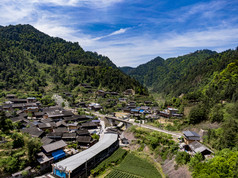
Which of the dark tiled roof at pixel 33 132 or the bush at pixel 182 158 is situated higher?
the dark tiled roof at pixel 33 132

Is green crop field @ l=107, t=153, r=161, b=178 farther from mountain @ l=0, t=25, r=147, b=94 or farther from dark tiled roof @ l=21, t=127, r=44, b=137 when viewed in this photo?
mountain @ l=0, t=25, r=147, b=94

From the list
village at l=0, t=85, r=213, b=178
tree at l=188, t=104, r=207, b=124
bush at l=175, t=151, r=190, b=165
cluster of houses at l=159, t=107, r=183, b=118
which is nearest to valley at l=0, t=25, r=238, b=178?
village at l=0, t=85, r=213, b=178

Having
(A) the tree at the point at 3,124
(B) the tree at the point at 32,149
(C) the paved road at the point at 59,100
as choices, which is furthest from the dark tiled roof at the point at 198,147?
(C) the paved road at the point at 59,100

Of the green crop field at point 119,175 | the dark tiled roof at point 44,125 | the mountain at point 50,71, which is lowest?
the green crop field at point 119,175

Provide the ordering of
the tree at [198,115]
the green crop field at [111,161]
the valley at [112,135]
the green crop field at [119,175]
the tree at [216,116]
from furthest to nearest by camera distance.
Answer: the tree at [198,115]
the tree at [216,116]
the green crop field at [111,161]
the green crop field at [119,175]
the valley at [112,135]

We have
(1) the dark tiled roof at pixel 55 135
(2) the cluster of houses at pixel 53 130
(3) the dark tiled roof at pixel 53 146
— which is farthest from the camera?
(1) the dark tiled roof at pixel 55 135

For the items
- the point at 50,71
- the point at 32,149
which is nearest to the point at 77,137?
the point at 32,149

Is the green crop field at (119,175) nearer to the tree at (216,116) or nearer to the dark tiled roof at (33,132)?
the dark tiled roof at (33,132)

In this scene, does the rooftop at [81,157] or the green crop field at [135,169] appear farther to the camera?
the green crop field at [135,169]
